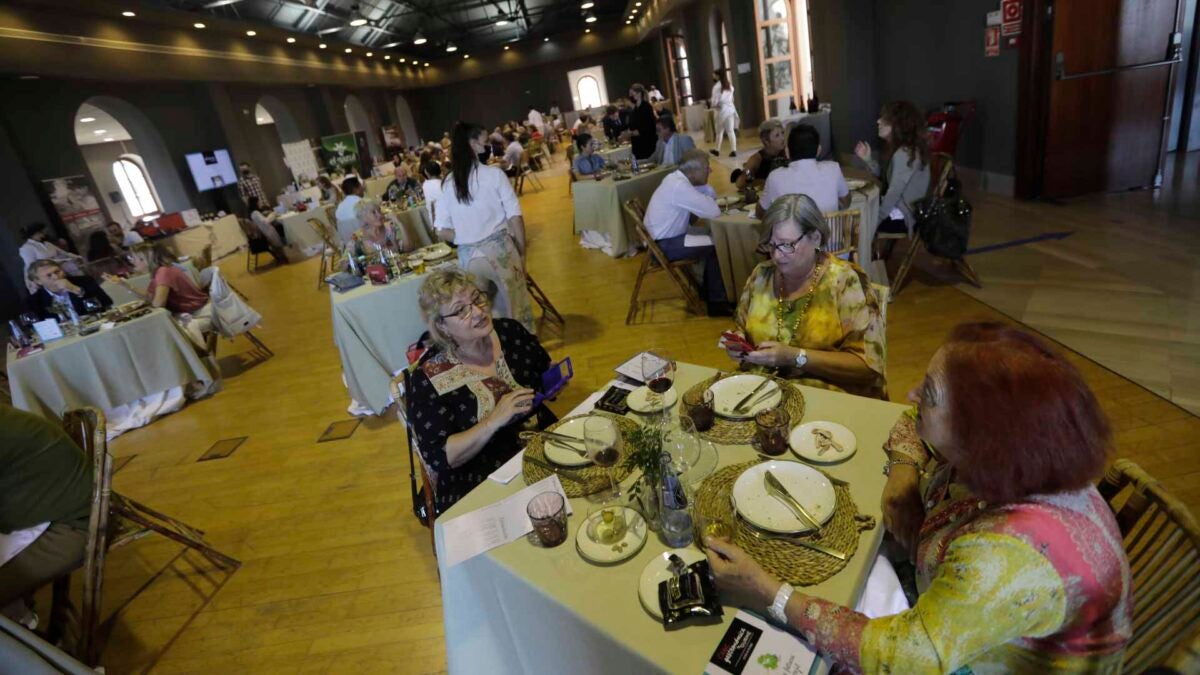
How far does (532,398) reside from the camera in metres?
1.75

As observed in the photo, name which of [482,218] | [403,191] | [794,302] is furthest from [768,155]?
[403,191]

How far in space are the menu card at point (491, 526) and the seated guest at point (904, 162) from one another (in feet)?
12.1

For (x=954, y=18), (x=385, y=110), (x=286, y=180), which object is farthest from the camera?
(x=385, y=110)

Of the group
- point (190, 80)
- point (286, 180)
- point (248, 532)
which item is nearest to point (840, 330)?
point (248, 532)

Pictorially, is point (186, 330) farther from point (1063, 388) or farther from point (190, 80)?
point (190, 80)

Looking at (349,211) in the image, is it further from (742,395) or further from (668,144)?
(742,395)

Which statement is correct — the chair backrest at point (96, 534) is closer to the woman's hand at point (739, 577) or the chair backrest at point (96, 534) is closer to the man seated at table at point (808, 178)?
the woman's hand at point (739, 577)

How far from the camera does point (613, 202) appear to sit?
6043mm

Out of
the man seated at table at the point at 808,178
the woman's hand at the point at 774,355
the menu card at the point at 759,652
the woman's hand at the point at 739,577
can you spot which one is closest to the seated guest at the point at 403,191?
the man seated at table at the point at 808,178

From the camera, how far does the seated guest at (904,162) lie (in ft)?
12.7

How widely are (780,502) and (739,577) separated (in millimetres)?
257

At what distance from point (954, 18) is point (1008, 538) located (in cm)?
735

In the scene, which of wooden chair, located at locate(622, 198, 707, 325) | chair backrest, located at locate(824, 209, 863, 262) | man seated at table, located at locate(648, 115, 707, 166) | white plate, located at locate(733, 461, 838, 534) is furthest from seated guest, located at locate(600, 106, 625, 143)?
white plate, located at locate(733, 461, 838, 534)

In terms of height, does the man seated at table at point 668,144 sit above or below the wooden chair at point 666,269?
above
